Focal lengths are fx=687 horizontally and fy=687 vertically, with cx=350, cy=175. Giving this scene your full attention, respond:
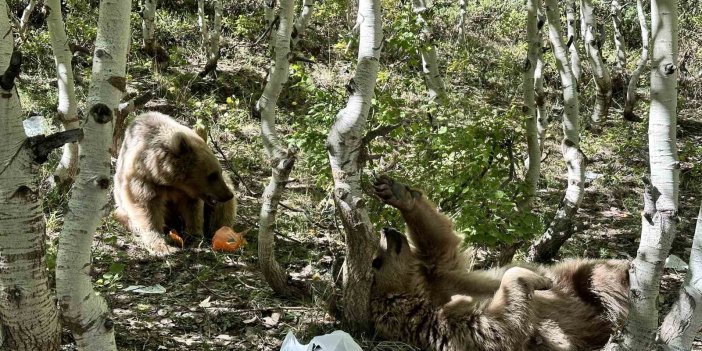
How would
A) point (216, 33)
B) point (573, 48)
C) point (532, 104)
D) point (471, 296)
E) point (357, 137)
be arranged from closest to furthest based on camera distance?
1. point (357, 137)
2. point (471, 296)
3. point (532, 104)
4. point (573, 48)
5. point (216, 33)

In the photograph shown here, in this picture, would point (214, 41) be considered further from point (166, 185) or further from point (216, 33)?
point (166, 185)

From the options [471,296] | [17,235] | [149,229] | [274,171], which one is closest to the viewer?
[17,235]

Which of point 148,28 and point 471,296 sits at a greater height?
point 148,28

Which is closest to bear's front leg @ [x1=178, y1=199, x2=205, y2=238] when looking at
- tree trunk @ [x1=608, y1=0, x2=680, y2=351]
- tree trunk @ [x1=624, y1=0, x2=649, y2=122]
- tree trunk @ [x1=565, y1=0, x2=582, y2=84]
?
tree trunk @ [x1=608, y1=0, x2=680, y2=351]

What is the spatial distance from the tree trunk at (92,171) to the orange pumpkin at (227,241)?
344 cm

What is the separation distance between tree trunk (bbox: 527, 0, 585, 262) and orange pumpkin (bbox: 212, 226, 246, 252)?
3.12 metres

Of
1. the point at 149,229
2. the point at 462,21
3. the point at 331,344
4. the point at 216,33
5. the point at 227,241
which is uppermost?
the point at 462,21

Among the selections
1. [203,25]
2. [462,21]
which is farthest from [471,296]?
[462,21]

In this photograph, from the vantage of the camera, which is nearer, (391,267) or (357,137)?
(357,137)

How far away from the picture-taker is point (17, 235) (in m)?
3.22

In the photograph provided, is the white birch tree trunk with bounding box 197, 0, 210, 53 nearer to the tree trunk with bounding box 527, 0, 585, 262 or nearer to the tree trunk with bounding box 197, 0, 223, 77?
the tree trunk with bounding box 197, 0, 223, 77

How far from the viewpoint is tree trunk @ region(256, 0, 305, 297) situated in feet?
17.2

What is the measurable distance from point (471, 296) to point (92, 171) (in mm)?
3106

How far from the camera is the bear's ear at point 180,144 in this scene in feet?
23.3
